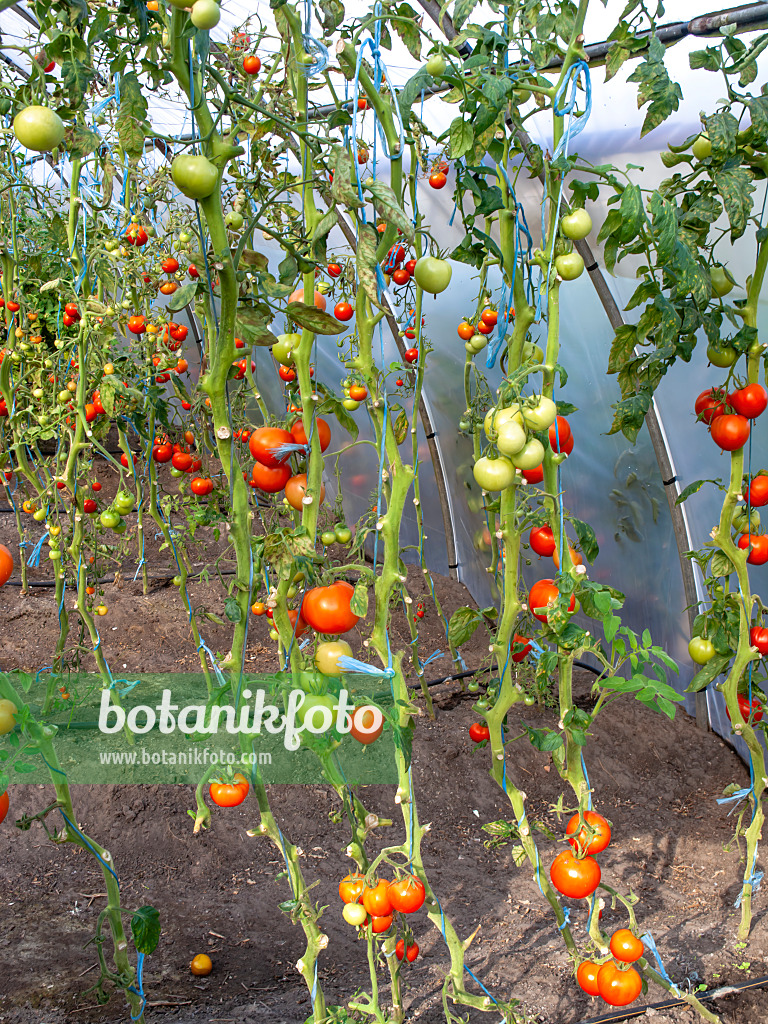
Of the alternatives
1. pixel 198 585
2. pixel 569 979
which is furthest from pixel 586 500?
pixel 198 585

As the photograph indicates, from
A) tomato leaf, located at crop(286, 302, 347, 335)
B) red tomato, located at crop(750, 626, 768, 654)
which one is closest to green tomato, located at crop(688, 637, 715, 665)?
red tomato, located at crop(750, 626, 768, 654)

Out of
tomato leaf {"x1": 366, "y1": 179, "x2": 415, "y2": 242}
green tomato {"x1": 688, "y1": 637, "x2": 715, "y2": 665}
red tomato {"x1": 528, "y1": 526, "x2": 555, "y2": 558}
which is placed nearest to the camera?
tomato leaf {"x1": 366, "y1": 179, "x2": 415, "y2": 242}

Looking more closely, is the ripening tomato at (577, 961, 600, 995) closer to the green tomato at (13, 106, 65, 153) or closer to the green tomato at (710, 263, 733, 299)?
the green tomato at (710, 263, 733, 299)

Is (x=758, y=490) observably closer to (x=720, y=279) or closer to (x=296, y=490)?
(x=720, y=279)

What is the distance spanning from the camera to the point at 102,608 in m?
2.47

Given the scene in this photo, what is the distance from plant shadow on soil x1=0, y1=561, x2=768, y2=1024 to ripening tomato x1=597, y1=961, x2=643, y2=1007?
41 cm

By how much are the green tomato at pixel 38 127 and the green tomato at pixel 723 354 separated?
1407 mm

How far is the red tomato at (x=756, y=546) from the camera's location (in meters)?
1.72

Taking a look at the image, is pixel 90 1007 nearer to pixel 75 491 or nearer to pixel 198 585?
pixel 75 491

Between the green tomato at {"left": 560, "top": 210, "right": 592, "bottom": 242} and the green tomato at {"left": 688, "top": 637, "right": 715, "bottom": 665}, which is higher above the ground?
the green tomato at {"left": 560, "top": 210, "right": 592, "bottom": 242}

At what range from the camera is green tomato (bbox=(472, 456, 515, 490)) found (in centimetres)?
116

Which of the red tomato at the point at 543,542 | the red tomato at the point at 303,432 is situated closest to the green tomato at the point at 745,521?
the red tomato at the point at 543,542

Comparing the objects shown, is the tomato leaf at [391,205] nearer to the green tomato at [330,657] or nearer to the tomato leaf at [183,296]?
the tomato leaf at [183,296]

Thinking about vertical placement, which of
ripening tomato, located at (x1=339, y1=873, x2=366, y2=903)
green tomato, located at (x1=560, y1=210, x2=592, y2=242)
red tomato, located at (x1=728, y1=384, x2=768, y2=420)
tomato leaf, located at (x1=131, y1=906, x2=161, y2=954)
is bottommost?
tomato leaf, located at (x1=131, y1=906, x2=161, y2=954)
